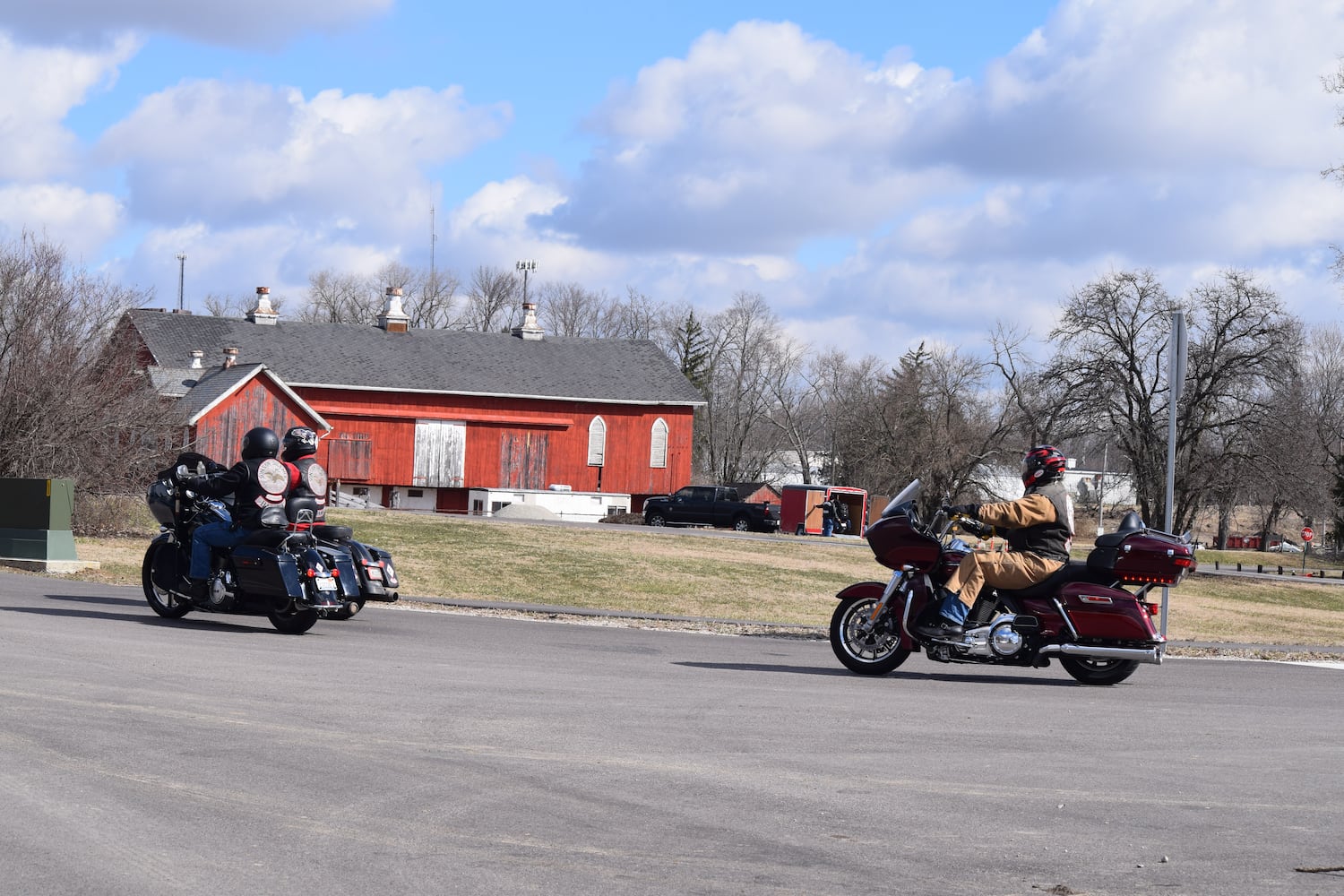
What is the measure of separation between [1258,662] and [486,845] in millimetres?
12044

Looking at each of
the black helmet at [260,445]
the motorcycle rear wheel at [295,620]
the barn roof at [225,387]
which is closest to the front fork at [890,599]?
the motorcycle rear wheel at [295,620]

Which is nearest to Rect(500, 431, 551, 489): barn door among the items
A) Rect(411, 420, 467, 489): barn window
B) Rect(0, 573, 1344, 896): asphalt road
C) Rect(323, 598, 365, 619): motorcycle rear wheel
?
Rect(411, 420, 467, 489): barn window

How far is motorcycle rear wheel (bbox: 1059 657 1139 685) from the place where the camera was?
42.2 ft

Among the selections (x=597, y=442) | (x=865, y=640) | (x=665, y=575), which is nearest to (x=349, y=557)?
(x=865, y=640)

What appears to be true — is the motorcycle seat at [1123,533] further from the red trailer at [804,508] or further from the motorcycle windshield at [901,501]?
the red trailer at [804,508]

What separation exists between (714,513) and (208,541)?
43.9 metres

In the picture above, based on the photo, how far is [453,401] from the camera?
64.1m

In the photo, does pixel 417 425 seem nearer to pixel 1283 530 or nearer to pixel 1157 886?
pixel 1157 886

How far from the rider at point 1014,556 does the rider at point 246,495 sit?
6.35 m

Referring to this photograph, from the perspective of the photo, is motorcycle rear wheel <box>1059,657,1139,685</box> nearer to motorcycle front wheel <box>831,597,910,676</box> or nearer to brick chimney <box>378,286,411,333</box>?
motorcycle front wheel <box>831,597,910,676</box>

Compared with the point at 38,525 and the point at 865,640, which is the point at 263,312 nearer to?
the point at 38,525

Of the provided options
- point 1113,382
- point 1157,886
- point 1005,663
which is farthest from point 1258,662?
point 1113,382

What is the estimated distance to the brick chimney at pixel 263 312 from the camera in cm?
6550

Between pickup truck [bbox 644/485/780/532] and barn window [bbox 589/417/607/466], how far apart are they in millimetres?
7047
